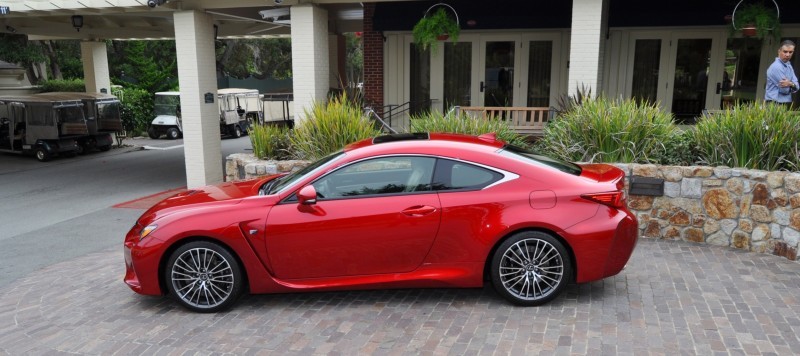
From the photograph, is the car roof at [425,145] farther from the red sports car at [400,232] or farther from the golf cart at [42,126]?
the golf cart at [42,126]

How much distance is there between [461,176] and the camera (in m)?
5.03

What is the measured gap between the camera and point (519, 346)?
4.36 metres

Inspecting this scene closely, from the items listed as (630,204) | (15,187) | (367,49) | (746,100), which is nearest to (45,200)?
(15,187)

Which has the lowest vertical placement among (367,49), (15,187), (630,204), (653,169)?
(15,187)

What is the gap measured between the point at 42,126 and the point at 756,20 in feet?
61.7

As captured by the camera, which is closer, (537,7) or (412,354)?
(412,354)

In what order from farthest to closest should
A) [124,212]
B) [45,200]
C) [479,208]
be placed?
[45,200], [124,212], [479,208]

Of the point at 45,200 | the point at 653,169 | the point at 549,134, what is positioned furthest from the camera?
the point at 45,200

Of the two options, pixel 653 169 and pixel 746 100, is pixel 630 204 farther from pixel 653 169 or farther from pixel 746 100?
pixel 746 100

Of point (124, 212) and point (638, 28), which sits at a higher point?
point (638, 28)

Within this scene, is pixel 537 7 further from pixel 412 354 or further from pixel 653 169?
pixel 412 354

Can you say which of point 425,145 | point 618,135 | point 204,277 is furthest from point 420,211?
point 618,135

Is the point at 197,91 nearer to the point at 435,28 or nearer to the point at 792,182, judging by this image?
the point at 435,28

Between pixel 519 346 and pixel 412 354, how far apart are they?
2.56ft
